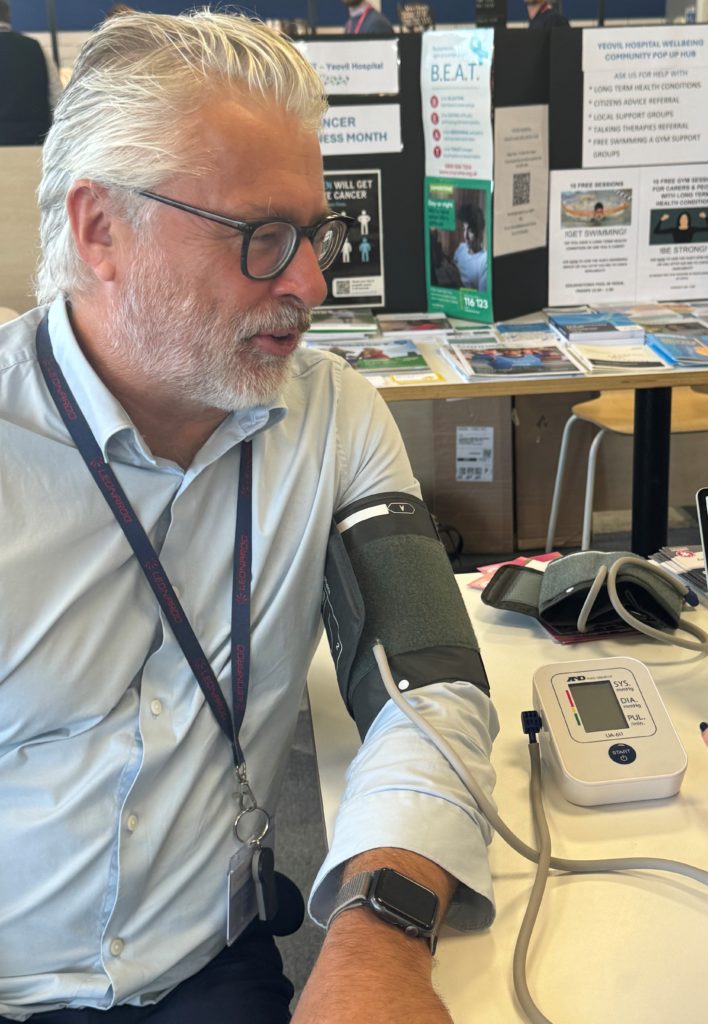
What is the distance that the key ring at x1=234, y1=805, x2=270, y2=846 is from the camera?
104cm

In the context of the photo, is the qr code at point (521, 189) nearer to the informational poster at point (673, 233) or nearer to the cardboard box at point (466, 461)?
the informational poster at point (673, 233)

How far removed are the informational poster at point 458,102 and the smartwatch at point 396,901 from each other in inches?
A: 74.8

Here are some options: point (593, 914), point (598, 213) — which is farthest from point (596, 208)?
point (593, 914)

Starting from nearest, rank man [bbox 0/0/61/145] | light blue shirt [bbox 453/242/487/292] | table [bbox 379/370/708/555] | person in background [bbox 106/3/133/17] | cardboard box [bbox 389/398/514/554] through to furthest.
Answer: person in background [bbox 106/3/133/17], table [bbox 379/370/708/555], light blue shirt [bbox 453/242/487/292], cardboard box [bbox 389/398/514/554], man [bbox 0/0/61/145]

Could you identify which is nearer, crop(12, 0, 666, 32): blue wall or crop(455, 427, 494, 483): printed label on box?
crop(455, 427, 494, 483): printed label on box

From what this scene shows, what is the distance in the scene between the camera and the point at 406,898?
785mm

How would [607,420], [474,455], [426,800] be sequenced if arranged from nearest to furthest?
[426,800], [607,420], [474,455]

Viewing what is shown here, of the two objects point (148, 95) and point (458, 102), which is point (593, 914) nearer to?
point (148, 95)

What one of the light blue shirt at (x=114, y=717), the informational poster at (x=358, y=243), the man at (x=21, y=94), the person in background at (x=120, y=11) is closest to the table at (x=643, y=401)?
the informational poster at (x=358, y=243)

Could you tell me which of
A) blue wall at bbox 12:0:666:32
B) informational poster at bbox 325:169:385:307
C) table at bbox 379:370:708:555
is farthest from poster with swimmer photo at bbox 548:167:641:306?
blue wall at bbox 12:0:666:32

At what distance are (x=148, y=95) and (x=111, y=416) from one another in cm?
32

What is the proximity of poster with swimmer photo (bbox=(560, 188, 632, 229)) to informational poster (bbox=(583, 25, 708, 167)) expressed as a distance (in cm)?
7

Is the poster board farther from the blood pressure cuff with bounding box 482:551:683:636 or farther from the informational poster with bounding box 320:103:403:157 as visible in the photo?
the blood pressure cuff with bounding box 482:551:683:636

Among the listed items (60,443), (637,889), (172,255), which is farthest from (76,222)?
(637,889)
